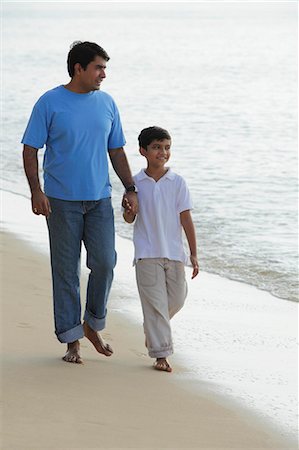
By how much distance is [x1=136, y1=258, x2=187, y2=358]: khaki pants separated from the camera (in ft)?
20.3

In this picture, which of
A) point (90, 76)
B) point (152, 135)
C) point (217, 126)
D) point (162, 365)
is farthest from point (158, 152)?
point (217, 126)

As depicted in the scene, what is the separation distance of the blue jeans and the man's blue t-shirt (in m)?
0.08

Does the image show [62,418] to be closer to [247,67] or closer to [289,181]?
[289,181]

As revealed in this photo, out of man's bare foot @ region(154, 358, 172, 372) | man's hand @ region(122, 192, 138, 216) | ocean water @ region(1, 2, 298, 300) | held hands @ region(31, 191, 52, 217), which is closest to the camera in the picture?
held hands @ region(31, 191, 52, 217)

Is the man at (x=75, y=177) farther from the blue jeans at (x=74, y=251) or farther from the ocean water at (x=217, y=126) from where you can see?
the ocean water at (x=217, y=126)

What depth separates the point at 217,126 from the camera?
22.3 m

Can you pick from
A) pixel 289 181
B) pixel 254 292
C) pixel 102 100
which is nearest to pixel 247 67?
pixel 289 181

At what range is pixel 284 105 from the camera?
2750 centimetres

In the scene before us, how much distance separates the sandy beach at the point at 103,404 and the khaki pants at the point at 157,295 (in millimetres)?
143

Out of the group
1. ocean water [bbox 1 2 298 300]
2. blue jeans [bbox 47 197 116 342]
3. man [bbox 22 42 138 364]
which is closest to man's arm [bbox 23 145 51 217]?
man [bbox 22 42 138 364]

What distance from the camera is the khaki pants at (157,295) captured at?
620 cm

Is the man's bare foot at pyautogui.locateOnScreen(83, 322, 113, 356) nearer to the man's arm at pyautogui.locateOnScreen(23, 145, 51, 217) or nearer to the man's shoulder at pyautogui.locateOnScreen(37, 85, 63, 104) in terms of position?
the man's arm at pyautogui.locateOnScreen(23, 145, 51, 217)

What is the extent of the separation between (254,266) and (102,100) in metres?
4.02

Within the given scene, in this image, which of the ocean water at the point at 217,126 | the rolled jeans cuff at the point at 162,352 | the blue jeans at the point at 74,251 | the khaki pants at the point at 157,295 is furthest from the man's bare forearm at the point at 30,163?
the ocean water at the point at 217,126
